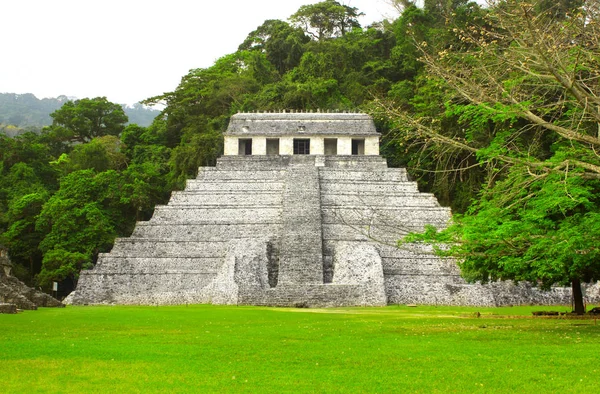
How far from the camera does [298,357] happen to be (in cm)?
1009

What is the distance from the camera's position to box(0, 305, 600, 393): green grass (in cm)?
799

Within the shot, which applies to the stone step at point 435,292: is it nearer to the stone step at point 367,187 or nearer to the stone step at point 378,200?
the stone step at point 378,200

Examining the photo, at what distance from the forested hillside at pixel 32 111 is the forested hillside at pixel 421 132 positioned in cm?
5535

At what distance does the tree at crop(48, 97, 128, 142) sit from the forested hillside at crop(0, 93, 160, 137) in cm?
5134

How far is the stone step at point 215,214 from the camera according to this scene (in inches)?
1303

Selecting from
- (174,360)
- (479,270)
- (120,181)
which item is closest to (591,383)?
(174,360)

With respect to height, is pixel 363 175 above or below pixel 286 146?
below

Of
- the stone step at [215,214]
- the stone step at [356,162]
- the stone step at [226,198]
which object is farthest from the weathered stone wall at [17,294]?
the stone step at [356,162]

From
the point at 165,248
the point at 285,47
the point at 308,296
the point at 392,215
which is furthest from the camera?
the point at 285,47

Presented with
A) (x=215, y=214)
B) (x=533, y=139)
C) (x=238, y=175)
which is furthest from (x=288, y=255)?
(x=533, y=139)

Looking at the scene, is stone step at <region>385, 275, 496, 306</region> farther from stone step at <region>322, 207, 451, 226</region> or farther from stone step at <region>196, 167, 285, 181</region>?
stone step at <region>196, 167, 285, 181</region>

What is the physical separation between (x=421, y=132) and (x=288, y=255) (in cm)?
1589

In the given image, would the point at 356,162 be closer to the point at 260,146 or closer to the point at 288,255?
the point at 260,146

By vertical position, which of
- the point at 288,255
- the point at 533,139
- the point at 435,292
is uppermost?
the point at 533,139
